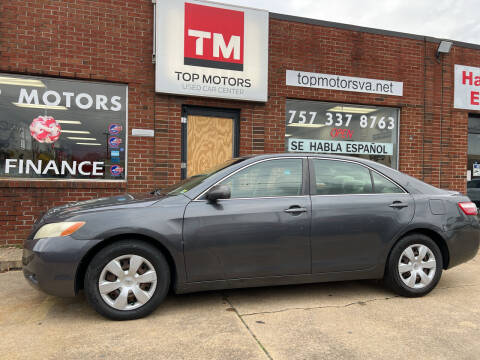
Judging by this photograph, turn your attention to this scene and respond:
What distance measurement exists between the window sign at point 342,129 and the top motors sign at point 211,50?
3.68 feet

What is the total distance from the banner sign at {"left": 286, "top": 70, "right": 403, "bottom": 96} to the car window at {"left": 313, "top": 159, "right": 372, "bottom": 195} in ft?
13.5

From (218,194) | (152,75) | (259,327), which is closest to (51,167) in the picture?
(152,75)

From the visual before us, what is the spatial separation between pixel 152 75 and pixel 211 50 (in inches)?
47.6

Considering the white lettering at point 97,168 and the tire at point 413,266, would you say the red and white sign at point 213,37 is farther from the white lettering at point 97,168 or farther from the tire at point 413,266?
the tire at point 413,266

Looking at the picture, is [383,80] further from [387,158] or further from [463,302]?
[463,302]

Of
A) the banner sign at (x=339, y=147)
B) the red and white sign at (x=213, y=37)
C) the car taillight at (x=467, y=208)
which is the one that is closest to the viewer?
the car taillight at (x=467, y=208)

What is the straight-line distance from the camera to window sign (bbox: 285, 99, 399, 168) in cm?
798

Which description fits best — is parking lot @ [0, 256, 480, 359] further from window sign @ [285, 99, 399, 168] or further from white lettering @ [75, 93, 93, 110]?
window sign @ [285, 99, 399, 168]

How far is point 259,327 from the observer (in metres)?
3.16

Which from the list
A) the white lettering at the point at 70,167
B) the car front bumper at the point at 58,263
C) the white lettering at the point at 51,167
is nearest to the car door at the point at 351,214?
the car front bumper at the point at 58,263

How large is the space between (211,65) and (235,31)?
0.85 m

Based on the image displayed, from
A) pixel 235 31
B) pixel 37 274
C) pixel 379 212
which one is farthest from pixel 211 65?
pixel 37 274

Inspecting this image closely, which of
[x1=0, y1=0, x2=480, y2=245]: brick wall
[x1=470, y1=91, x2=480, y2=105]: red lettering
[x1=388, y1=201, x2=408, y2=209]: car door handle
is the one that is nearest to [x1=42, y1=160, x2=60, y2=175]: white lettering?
[x1=0, y1=0, x2=480, y2=245]: brick wall

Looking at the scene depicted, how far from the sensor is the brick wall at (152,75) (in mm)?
6363
